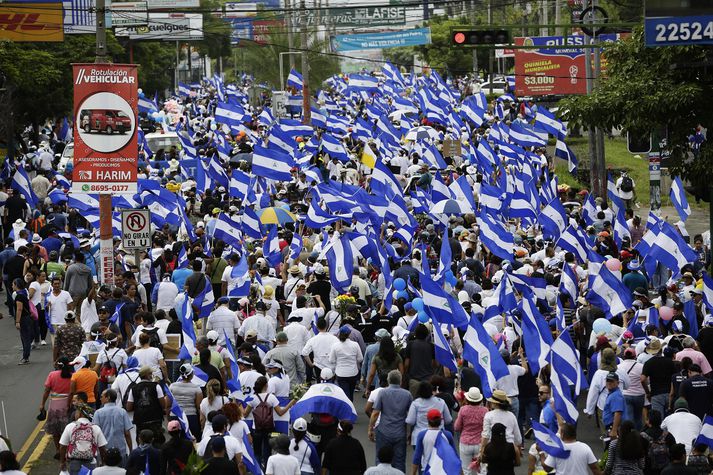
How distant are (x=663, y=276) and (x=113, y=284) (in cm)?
923

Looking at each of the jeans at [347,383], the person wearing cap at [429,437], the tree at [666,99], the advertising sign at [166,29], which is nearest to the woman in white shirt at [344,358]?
the jeans at [347,383]

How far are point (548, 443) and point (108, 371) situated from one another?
5.49 metres

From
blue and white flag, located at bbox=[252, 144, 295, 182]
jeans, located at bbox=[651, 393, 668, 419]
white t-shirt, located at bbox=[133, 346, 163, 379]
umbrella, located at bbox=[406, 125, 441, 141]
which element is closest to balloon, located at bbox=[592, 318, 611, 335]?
jeans, located at bbox=[651, 393, 668, 419]

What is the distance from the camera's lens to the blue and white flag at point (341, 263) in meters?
21.0

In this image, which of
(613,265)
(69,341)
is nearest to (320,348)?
(69,341)

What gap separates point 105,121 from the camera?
2056 cm

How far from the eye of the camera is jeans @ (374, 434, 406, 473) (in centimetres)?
1416

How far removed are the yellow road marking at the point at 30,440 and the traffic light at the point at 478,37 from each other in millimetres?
12026

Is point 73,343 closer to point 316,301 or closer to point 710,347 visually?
point 316,301

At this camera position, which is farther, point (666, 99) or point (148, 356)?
point (666, 99)

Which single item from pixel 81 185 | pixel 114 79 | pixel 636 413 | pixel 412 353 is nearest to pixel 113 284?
pixel 81 185

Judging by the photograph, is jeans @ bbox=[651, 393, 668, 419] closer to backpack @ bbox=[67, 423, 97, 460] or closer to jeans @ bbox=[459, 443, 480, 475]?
jeans @ bbox=[459, 443, 480, 475]

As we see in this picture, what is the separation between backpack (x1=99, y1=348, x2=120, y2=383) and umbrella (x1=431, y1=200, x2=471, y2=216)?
1129 centimetres

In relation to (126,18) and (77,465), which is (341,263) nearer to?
(77,465)
